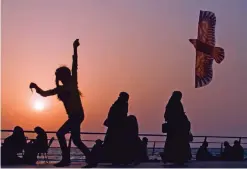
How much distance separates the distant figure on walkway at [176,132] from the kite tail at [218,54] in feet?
12.4

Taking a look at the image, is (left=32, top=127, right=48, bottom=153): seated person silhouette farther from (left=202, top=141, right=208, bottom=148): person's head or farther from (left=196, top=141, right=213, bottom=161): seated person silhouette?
(left=202, top=141, right=208, bottom=148): person's head

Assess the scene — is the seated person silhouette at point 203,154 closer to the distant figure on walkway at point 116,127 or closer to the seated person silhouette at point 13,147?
the seated person silhouette at point 13,147

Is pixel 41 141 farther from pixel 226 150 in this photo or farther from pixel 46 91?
pixel 226 150

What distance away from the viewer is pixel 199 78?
1623cm

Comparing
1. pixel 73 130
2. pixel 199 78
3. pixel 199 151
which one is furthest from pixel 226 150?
pixel 73 130

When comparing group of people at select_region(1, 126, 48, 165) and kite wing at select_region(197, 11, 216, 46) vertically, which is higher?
kite wing at select_region(197, 11, 216, 46)

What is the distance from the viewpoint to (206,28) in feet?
53.7

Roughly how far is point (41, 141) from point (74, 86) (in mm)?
6314

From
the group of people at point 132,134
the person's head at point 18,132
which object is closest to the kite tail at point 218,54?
the group of people at point 132,134

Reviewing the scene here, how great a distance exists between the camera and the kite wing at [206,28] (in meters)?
16.3

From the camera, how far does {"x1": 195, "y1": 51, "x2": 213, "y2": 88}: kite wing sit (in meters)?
16.2

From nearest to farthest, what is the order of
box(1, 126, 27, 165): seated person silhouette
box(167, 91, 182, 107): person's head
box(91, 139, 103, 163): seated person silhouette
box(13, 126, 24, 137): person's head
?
box(91, 139, 103, 163): seated person silhouette
box(167, 91, 182, 107): person's head
box(1, 126, 27, 165): seated person silhouette
box(13, 126, 24, 137): person's head

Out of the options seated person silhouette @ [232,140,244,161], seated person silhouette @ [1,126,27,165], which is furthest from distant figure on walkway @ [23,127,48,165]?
seated person silhouette @ [232,140,244,161]

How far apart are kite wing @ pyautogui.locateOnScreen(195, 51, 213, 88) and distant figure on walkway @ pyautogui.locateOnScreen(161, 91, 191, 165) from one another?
3.67 m
